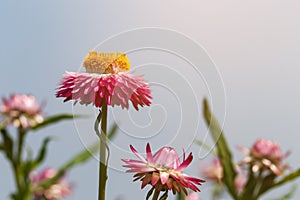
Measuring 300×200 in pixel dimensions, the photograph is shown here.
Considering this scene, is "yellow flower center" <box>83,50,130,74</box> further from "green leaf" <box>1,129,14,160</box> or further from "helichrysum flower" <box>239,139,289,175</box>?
"green leaf" <box>1,129,14,160</box>

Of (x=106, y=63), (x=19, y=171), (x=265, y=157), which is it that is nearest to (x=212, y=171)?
(x=265, y=157)

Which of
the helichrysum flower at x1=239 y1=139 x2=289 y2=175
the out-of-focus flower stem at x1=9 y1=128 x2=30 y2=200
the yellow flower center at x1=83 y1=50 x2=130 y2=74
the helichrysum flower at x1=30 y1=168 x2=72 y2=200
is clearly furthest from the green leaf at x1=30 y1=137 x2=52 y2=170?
the yellow flower center at x1=83 y1=50 x2=130 y2=74

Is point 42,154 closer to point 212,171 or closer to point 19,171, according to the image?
point 19,171

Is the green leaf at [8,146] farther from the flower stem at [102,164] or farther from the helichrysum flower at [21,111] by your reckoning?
the flower stem at [102,164]

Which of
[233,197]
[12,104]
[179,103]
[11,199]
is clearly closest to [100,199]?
[179,103]

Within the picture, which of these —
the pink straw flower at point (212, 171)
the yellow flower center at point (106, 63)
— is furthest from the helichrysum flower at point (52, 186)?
the yellow flower center at point (106, 63)

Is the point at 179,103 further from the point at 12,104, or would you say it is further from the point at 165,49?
the point at 12,104
